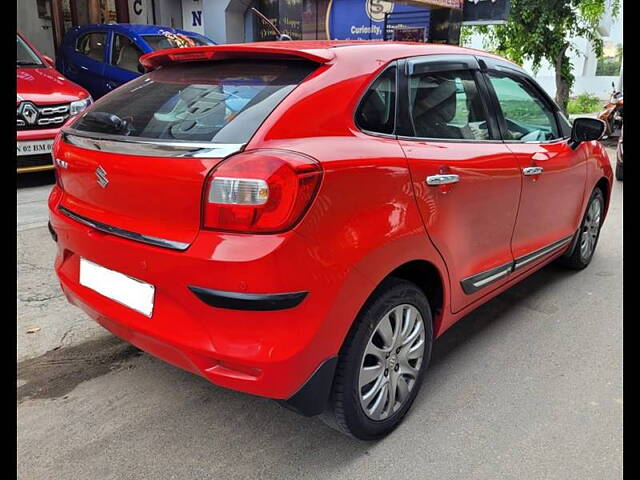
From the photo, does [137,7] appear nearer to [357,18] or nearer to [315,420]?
[357,18]

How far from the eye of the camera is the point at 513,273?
3248 mm

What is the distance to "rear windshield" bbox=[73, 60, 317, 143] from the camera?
2.04 meters

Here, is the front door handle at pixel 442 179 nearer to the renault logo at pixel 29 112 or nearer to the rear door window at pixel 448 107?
the rear door window at pixel 448 107

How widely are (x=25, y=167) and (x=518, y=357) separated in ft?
17.1

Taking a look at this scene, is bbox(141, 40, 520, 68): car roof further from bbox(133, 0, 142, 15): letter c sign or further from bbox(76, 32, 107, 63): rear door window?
bbox(133, 0, 142, 15): letter c sign

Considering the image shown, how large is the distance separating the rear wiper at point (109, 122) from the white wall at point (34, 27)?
9.72 meters

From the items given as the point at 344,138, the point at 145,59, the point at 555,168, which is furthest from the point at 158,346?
the point at 555,168

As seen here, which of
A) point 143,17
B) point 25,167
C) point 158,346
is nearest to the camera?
point 158,346

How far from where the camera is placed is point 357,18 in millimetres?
14188

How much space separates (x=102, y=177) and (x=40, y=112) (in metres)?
4.52

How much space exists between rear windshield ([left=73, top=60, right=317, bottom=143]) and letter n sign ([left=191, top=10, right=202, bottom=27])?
12.1 m

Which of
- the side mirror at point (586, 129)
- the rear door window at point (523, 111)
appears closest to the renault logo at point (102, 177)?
the rear door window at point (523, 111)

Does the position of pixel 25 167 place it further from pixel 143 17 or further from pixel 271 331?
pixel 143 17

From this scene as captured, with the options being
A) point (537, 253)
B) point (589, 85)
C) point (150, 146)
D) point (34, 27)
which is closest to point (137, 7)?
point (34, 27)
